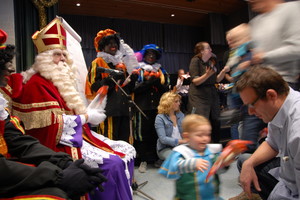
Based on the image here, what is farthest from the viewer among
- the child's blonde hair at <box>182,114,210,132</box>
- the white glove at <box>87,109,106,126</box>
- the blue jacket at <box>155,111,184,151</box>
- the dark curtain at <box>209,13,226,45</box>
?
the dark curtain at <box>209,13,226,45</box>

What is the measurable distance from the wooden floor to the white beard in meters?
1.16

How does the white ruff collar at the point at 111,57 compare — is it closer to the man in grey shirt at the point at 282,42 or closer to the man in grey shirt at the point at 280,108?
the man in grey shirt at the point at 282,42

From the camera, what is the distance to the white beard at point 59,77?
2078 mm

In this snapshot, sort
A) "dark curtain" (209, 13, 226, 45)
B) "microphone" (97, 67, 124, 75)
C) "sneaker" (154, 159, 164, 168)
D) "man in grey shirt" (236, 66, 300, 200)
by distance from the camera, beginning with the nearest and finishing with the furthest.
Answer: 1. "man in grey shirt" (236, 66, 300, 200)
2. "microphone" (97, 67, 124, 75)
3. "sneaker" (154, 159, 164, 168)
4. "dark curtain" (209, 13, 226, 45)

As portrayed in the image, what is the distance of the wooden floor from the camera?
2.59 meters

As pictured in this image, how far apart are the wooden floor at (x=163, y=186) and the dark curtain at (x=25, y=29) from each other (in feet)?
6.90

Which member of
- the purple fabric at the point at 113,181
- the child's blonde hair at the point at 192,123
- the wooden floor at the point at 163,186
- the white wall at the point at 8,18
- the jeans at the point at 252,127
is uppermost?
the white wall at the point at 8,18

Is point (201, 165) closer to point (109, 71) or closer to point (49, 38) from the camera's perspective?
point (109, 71)

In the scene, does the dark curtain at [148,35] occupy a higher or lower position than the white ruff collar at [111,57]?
higher

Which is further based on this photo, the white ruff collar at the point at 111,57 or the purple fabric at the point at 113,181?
the white ruff collar at the point at 111,57

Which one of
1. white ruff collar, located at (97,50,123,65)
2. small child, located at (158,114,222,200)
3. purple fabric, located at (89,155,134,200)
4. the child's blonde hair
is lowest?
purple fabric, located at (89,155,134,200)

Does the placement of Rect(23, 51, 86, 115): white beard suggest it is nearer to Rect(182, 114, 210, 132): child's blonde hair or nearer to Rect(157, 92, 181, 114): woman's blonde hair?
Rect(182, 114, 210, 132): child's blonde hair

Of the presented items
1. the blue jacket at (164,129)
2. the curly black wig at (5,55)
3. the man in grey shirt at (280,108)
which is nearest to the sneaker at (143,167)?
the blue jacket at (164,129)

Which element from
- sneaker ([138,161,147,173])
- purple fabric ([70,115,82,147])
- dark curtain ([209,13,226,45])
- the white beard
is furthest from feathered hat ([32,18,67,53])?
dark curtain ([209,13,226,45])
